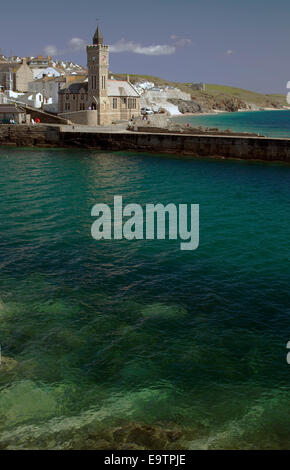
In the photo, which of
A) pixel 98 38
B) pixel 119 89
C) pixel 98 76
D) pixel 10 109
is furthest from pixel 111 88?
pixel 10 109

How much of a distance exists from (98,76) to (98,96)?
3.36 meters

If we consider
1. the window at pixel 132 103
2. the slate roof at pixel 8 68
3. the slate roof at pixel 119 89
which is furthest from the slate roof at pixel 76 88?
the slate roof at pixel 8 68

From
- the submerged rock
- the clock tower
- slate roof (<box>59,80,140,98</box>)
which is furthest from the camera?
slate roof (<box>59,80,140,98</box>)

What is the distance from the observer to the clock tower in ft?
258

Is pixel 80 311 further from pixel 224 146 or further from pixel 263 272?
pixel 224 146

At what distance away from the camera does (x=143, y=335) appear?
14516 millimetres

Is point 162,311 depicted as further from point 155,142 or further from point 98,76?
point 98,76

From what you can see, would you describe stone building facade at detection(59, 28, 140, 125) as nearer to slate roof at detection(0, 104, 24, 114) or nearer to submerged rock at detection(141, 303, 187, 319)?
slate roof at detection(0, 104, 24, 114)

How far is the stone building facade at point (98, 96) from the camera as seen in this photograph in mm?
79375

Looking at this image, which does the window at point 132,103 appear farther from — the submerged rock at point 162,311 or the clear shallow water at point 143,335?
the submerged rock at point 162,311

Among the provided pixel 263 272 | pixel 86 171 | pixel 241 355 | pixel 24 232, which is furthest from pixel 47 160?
pixel 241 355

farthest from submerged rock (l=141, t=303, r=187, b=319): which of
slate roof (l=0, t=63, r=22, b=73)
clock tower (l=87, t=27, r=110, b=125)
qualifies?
slate roof (l=0, t=63, r=22, b=73)

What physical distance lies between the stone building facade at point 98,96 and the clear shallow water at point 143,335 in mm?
54979

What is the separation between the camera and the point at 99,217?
2866 cm
